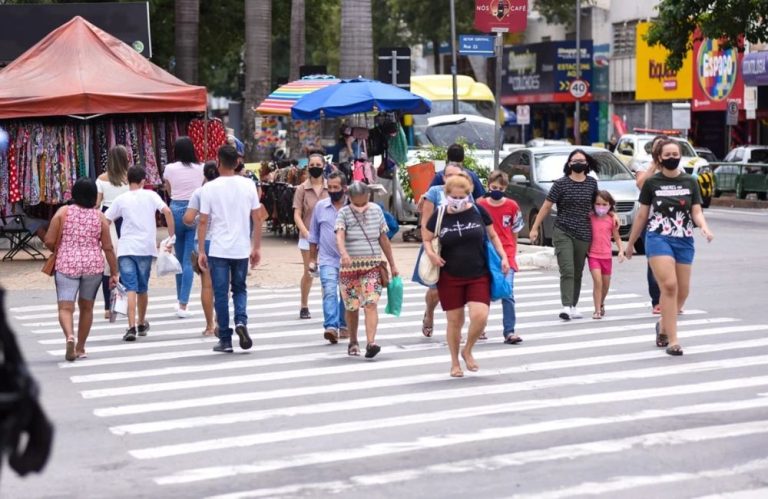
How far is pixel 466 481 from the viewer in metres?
7.91

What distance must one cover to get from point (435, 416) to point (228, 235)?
12.2ft

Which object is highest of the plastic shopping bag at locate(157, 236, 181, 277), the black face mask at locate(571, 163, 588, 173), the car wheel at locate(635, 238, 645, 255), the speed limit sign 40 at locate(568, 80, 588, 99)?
the speed limit sign 40 at locate(568, 80, 588, 99)

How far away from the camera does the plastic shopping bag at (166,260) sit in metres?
14.7

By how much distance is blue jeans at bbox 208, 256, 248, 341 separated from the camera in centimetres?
1292

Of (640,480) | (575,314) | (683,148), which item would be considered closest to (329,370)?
(575,314)

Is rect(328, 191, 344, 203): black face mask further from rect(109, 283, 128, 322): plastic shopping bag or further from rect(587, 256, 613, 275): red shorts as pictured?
rect(587, 256, 613, 275): red shorts

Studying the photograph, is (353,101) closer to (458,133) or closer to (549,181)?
(549,181)

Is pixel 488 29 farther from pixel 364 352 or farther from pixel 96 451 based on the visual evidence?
pixel 96 451

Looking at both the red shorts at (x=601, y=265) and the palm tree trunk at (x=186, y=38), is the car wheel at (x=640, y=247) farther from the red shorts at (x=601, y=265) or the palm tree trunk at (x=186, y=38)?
the palm tree trunk at (x=186, y=38)

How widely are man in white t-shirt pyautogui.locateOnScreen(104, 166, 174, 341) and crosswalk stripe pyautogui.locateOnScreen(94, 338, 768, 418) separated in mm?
3397

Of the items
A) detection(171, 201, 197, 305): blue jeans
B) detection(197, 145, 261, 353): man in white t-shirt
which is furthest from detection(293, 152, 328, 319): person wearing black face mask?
detection(197, 145, 261, 353): man in white t-shirt

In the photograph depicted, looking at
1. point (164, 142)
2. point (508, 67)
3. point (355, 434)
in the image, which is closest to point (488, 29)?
point (164, 142)

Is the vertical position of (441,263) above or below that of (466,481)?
above

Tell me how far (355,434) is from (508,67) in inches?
2500
